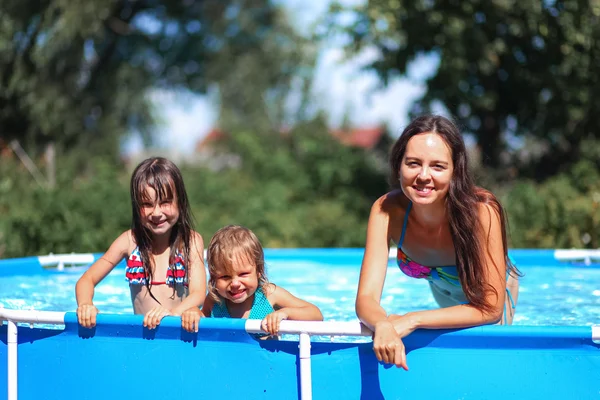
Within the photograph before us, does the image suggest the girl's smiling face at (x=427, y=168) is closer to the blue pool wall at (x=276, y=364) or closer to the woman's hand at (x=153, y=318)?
the blue pool wall at (x=276, y=364)

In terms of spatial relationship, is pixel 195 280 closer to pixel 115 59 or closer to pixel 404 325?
pixel 404 325

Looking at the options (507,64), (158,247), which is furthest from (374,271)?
(507,64)

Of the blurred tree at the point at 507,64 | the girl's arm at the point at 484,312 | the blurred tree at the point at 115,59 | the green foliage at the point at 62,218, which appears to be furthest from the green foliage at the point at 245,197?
the girl's arm at the point at 484,312

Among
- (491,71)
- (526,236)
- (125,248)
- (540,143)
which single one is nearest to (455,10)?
(491,71)

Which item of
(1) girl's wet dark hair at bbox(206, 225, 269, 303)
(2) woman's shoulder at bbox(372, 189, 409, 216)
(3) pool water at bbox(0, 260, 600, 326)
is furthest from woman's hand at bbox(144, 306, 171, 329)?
(3) pool water at bbox(0, 260, 600, 326)

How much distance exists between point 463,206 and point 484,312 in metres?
0.43

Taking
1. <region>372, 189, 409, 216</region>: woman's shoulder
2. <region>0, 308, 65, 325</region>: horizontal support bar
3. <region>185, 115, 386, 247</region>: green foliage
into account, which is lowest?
<region>0, 308, 65, 325</region>: horizontal support bar

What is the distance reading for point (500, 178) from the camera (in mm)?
11781

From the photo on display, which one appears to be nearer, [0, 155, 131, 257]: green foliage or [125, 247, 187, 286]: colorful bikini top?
[125, 247, 187, 286]: colorful bikini top

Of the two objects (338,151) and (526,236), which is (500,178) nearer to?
(338,151)

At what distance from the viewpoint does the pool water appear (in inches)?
183

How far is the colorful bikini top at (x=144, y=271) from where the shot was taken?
3531 mm

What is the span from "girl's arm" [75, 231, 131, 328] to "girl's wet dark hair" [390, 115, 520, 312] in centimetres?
141

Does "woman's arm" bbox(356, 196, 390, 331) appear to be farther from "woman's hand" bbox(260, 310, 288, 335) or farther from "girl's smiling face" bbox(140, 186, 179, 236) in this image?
"girl's smiling face" bbox(140, 186, 179, 236)
